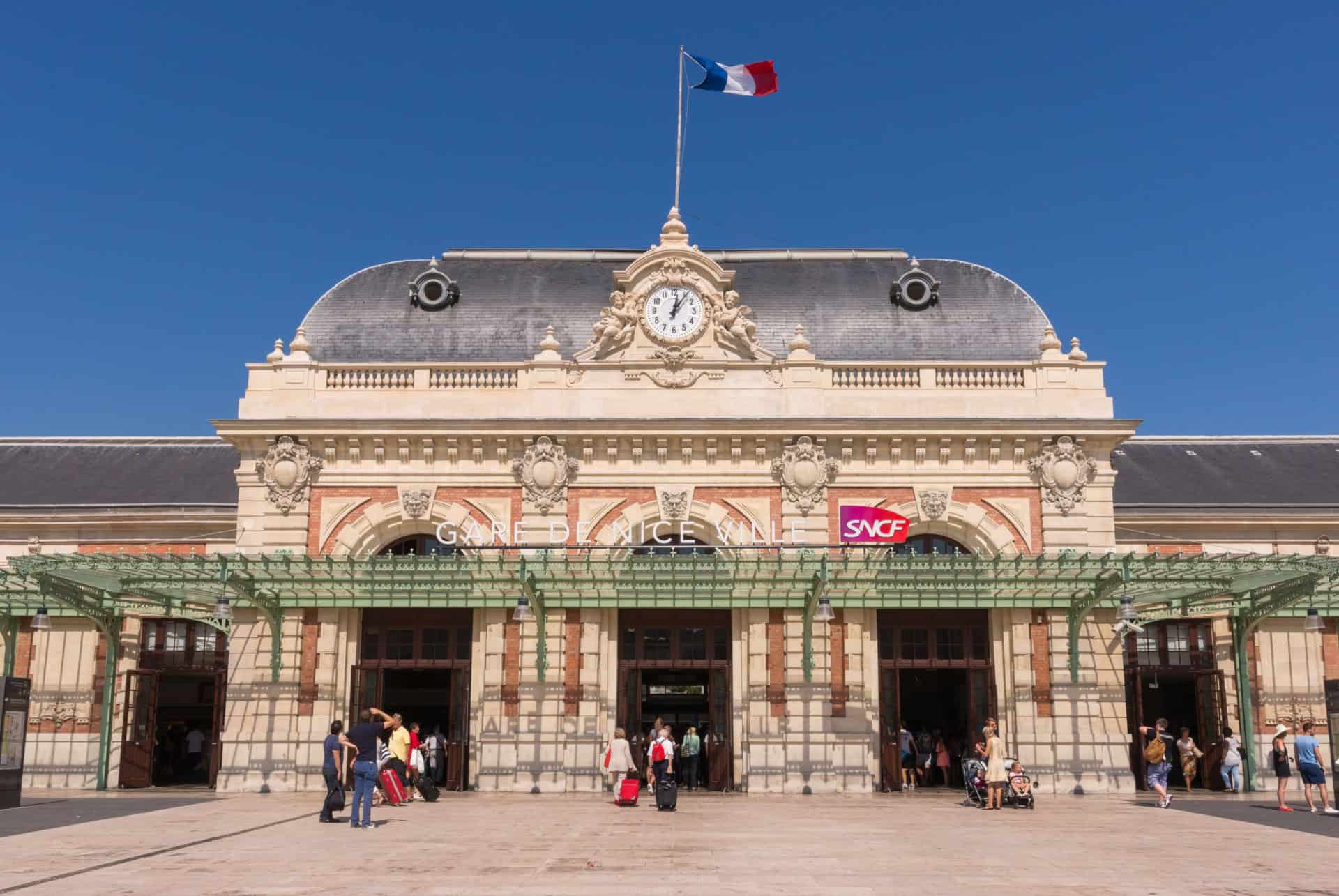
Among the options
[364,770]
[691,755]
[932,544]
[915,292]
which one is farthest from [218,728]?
[915,292]

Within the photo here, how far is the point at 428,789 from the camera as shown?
22500mm

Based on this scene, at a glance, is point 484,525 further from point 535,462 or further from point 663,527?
point 663,527

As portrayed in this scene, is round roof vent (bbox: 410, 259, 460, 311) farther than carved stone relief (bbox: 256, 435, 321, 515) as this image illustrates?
Yes

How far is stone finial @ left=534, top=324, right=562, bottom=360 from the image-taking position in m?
27.0

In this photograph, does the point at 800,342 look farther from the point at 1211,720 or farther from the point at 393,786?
the point at 1211,720

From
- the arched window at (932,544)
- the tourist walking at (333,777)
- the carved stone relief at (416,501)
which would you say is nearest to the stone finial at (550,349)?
the carved stone relief at (416,501)

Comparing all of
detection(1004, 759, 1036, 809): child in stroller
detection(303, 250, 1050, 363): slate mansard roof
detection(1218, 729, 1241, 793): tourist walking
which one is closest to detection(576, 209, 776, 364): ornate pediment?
detection(303, 250, 1050, 363): slate mansard roof

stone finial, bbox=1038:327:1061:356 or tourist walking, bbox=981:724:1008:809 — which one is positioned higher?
stone finial, bbox=1038:327:1061:356

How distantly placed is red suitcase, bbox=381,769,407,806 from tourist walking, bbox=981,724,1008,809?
394 inches

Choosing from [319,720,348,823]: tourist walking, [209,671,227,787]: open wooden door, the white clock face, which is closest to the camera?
[319,720,348,823]: tourist walking

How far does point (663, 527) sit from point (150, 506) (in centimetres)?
1366

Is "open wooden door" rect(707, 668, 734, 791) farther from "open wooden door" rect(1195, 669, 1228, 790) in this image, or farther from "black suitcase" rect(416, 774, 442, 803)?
"open wooden door" rect(1195, 669, 1228, 790)

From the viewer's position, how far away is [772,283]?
29.7m

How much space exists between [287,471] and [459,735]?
653 centimetres
